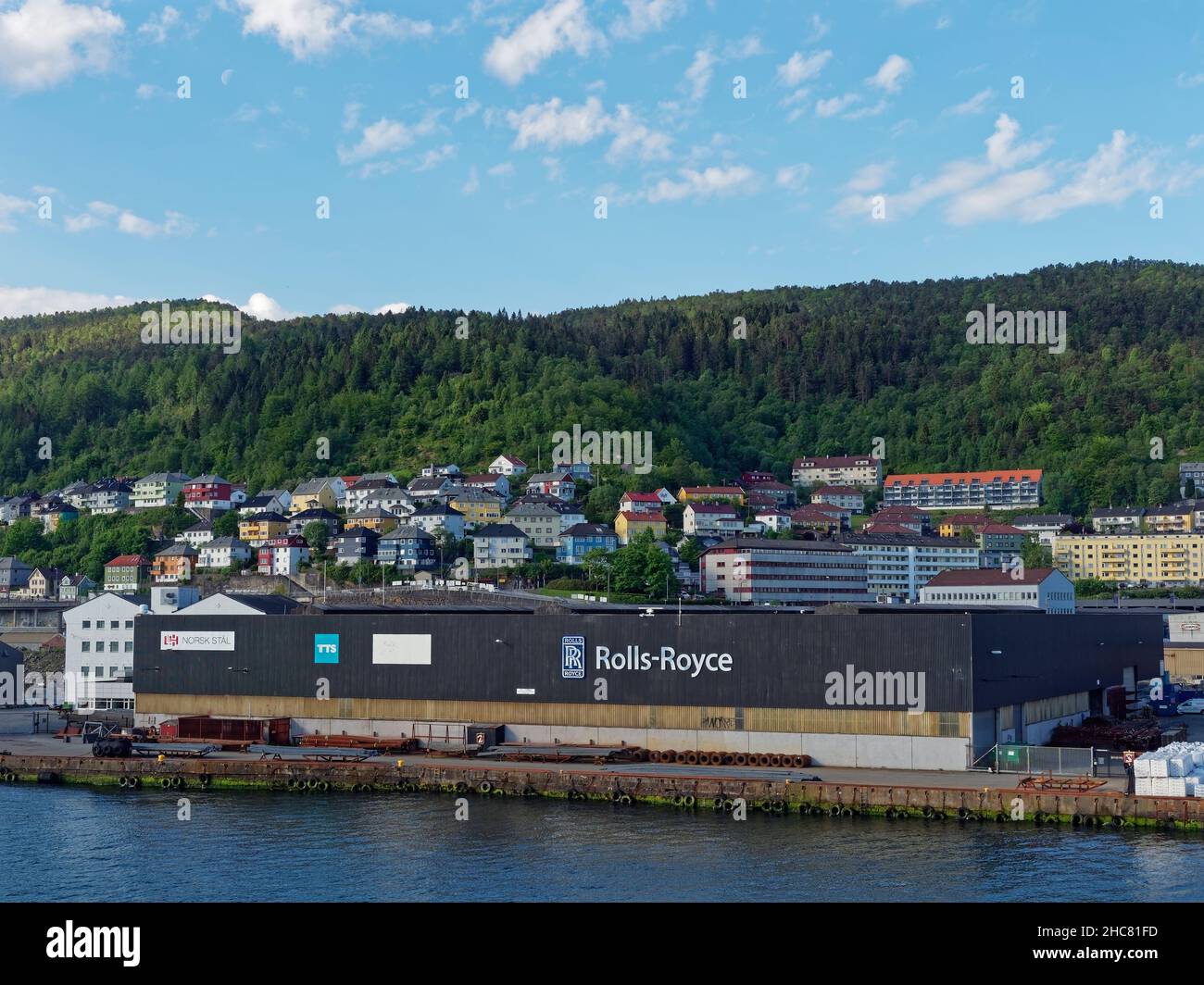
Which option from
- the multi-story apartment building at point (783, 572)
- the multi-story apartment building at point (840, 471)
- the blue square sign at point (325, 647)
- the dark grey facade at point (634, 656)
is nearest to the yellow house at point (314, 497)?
the multi-story apartment building at point (783, 572)

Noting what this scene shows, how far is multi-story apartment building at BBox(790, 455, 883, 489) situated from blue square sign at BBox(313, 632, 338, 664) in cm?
14914

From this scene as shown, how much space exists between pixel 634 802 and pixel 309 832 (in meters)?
9.94

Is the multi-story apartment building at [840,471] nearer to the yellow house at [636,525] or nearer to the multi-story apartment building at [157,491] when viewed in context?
the yellow house at [636,525]

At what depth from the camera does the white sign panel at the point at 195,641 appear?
5391cm

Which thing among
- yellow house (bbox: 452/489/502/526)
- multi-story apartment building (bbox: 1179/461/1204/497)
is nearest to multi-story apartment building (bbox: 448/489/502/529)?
yellow house (bbox: 452/489/502/526)

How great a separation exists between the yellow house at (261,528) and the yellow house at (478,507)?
19350 millimetres

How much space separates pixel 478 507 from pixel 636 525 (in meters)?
19.2

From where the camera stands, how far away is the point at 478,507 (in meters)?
156

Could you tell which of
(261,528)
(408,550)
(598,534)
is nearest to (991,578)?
(598,534)

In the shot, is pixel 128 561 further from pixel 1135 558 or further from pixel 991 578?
pixel 1135 558

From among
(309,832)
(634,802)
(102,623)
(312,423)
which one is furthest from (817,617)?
(312,423)

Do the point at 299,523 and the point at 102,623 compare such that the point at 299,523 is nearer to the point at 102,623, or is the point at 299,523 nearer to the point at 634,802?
the point at 102,623

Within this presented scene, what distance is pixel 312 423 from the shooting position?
18888 centimetres
